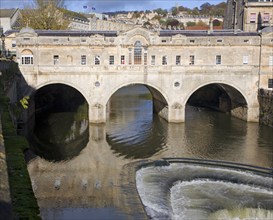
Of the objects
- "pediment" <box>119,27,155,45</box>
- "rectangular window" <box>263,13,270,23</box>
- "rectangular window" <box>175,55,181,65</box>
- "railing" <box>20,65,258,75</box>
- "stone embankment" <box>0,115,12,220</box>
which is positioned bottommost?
"stone embankment" <box>0,115,12,220</box>

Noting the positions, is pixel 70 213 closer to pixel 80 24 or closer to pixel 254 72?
pixel 254 72

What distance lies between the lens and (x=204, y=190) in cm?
2261

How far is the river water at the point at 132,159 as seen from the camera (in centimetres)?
2076

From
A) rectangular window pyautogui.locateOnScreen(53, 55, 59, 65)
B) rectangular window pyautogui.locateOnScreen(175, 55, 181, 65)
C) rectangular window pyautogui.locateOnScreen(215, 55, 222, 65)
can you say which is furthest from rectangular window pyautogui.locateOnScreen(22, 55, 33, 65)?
rectangular window pyautogui.locateOnScreen(215, 55, 222, 65)

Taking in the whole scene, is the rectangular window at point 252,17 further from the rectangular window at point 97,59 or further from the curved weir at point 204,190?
the curved weir at point 204,190

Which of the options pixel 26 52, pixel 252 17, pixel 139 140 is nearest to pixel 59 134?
pixel 139 140

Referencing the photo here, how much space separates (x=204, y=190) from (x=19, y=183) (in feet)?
48.0

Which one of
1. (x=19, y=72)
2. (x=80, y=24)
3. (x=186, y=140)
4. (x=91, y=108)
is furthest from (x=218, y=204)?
(x=80, y=24)

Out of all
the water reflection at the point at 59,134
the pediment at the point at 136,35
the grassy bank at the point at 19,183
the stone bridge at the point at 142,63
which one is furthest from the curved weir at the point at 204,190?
the pediment at the point at 136,35

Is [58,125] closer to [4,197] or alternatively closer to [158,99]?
[158,99]

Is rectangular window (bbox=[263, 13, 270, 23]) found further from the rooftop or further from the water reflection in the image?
the rooftop

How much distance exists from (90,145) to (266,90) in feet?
68.0

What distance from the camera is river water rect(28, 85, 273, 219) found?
20758 mm

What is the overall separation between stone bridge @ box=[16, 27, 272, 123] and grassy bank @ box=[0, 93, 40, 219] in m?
26.2
